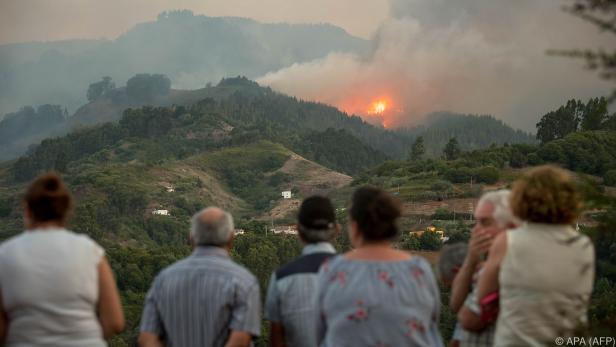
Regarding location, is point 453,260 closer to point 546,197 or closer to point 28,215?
point 546,197

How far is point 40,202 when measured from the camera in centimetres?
371

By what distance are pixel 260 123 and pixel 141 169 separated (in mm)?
53540

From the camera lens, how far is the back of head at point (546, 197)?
381 centimetres

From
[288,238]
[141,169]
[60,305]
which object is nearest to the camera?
[60,305]

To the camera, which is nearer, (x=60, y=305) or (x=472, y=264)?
(x=60, y=305)

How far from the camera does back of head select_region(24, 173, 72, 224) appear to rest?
368 cm

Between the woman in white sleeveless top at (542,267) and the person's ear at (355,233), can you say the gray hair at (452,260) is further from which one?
the person's ear at (355,233)

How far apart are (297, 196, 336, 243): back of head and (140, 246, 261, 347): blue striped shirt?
1.34 ft

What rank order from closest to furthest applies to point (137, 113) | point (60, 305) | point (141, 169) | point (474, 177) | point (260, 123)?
point (60, 305), point (474, 177), point (141, 169), point (137, 113), point (260, 123)

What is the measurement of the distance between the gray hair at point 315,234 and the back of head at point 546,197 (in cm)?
102

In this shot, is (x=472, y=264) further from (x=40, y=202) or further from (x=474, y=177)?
(x=474, y=177)

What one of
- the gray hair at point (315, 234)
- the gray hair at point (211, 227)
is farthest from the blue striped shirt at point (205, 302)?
the gray hair at point (315, 234)

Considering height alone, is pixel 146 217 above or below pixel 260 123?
below

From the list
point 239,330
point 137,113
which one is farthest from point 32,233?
point 137,113
